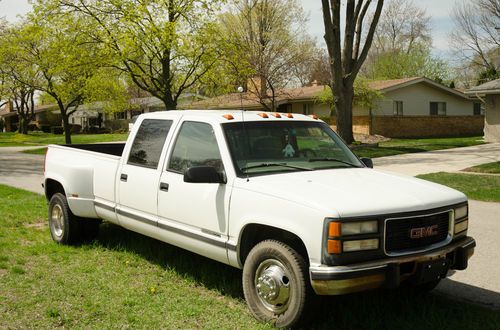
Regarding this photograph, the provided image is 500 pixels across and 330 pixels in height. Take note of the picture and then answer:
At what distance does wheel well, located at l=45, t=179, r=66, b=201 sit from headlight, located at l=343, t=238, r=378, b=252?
4.68m

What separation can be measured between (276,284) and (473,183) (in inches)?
392

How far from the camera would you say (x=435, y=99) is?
126ft

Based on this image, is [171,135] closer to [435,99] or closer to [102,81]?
[102,81]

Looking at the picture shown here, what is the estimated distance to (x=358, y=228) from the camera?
4043 mm

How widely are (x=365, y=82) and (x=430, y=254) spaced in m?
30.3

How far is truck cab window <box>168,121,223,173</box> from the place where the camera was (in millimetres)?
5254

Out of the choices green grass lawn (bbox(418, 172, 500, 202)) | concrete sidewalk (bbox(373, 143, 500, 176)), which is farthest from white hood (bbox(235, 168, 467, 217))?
concrete sidewalk (bbox(373, 143, 500, 176))

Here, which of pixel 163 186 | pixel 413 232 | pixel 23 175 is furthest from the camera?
pixel 23 175

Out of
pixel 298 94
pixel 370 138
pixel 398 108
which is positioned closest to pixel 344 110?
pixel 370 138

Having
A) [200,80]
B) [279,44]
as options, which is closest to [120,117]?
[279,44]

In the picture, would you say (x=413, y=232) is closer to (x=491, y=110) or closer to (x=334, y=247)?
(x=334, y=247)

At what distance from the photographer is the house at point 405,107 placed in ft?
113

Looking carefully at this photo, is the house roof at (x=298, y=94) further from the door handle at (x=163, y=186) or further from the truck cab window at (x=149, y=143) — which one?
the door handle at (x=163, y=186)

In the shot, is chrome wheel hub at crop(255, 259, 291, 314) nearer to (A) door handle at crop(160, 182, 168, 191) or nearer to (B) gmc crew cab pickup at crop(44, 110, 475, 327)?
(B) gmc crew cab pickup at crop(44, 110, 475, 327)
